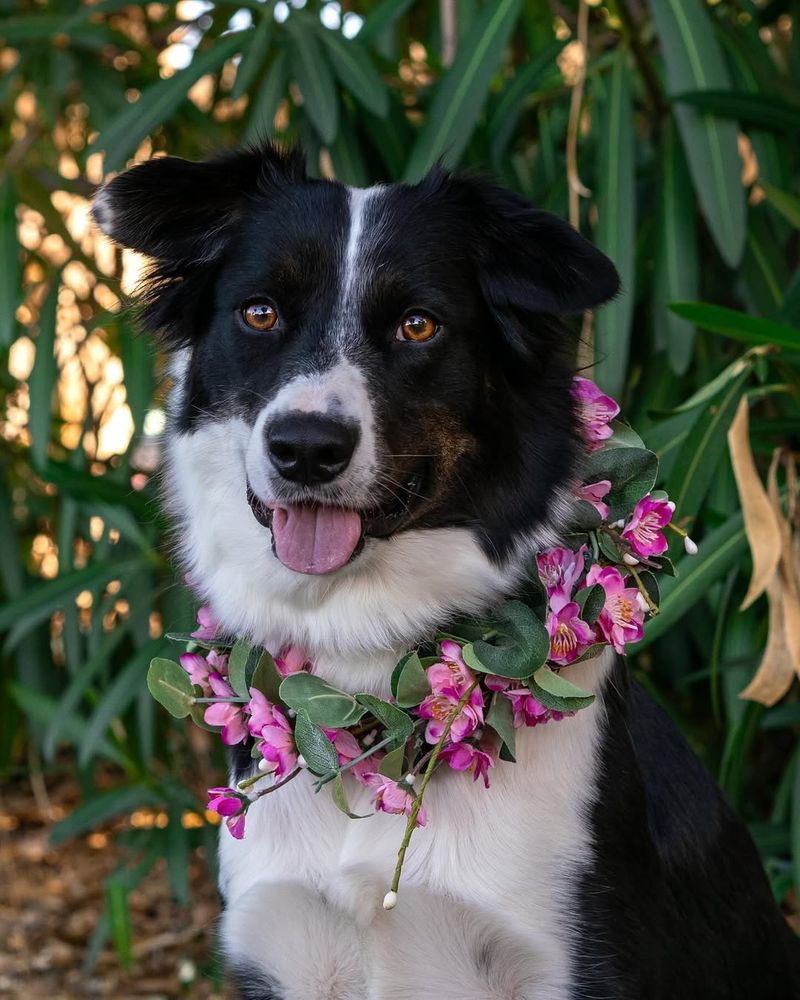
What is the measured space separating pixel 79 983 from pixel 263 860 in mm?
1837

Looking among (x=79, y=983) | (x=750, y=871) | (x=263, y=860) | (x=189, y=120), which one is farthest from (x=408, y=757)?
(x=189, y=120)

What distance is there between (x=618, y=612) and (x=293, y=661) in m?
0.50

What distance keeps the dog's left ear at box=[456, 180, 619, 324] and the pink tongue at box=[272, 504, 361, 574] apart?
41cm

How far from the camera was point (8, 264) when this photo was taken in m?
3.38

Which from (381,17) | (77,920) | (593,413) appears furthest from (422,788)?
(77,920)

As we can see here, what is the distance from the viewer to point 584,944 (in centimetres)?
178

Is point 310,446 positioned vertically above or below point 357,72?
below

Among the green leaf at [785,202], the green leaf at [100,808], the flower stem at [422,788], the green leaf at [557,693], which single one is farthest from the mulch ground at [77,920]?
the green leaf at [785,202]

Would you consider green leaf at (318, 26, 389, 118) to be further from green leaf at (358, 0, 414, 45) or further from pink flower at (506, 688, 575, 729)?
pink flower at (506, 688, 575, 729)

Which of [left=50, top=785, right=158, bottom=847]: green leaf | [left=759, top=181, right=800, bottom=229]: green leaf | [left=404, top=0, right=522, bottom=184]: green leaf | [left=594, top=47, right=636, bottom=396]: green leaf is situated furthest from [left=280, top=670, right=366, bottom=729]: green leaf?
[left=50, top=785, right=158, bottom=847]: green leaf

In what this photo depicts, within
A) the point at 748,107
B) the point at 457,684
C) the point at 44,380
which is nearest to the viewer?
the point at 457,684

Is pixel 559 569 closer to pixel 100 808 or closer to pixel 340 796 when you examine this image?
pixel 340 796

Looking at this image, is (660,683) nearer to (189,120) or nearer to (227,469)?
(227,469)

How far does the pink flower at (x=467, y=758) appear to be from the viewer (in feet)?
5.82
